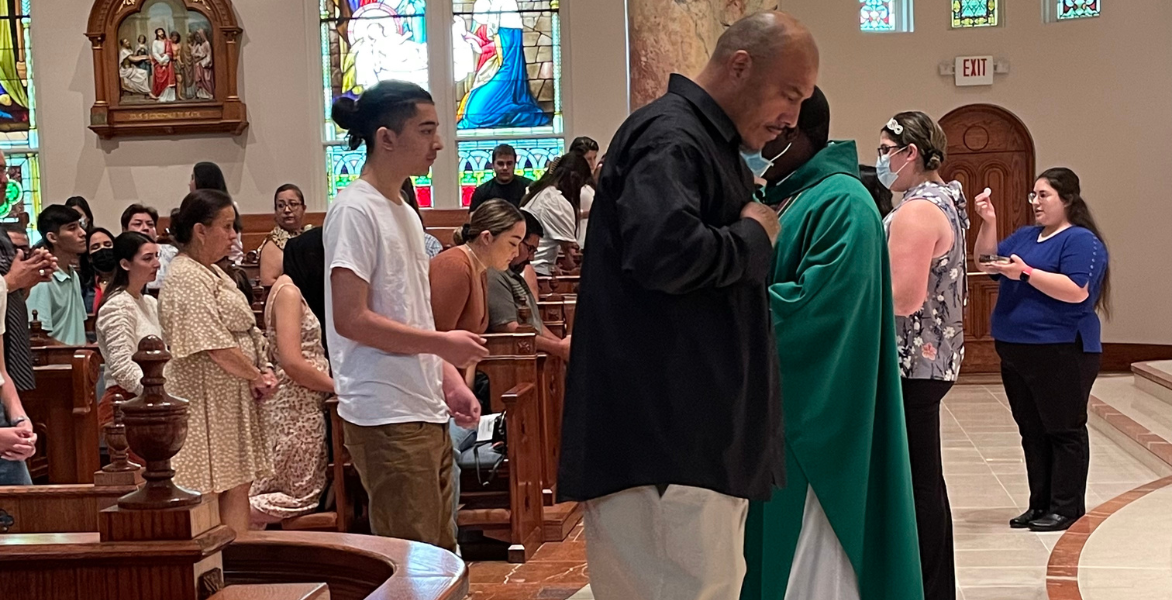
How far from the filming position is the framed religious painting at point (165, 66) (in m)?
12.8

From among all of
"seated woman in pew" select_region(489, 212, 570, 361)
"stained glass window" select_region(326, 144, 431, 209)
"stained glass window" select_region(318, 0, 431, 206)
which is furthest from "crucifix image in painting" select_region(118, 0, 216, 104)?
"seated woman in pew" select_region(489, 212, 570, 361)

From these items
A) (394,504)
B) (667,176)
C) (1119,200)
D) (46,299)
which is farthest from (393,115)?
(1119,200)

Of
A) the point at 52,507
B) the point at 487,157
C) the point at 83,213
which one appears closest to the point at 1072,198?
the point at 52,507

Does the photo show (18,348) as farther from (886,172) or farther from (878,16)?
(878,16)

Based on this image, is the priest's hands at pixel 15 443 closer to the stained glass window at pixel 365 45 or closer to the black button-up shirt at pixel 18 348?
the black button-up shirt at pixel 18 348

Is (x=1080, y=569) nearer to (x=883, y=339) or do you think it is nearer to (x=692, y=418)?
(x=883, y=339)

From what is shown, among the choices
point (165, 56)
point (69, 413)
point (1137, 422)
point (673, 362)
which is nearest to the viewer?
point (673, 362)

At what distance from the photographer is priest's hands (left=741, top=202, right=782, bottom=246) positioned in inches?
76.7

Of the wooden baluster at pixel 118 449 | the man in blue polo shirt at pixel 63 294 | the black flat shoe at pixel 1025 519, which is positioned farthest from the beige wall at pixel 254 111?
the wooden baluster at pixel 118 449

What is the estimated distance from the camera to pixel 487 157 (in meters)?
13.3

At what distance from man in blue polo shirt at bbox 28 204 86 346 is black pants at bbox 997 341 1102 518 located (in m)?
4.88

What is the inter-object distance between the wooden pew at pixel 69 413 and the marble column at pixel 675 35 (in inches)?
125

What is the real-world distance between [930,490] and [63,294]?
5.10m

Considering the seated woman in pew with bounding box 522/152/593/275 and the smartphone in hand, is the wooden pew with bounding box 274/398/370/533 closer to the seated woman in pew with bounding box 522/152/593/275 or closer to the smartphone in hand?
the smartphone in hand
